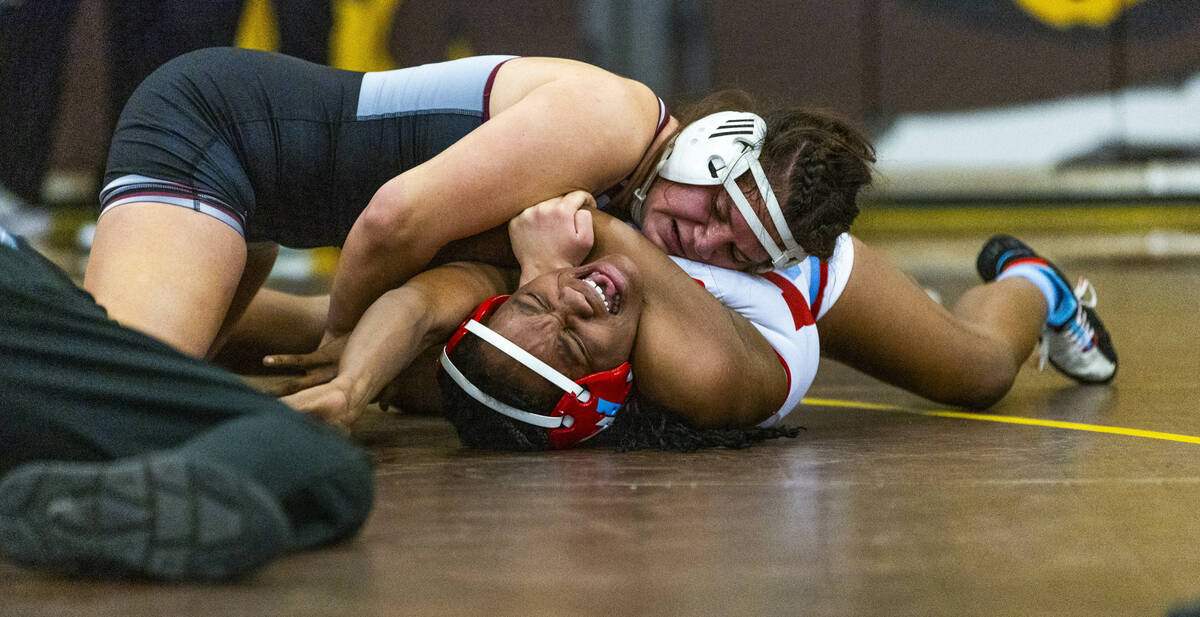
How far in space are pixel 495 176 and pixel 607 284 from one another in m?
0.30

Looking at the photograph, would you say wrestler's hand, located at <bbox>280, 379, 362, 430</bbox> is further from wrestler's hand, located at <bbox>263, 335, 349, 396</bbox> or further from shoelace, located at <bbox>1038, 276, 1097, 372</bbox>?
shoelace, located at <bbox>1038, 276, 1097, 372</bbox>

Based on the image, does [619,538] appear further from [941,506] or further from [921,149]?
[921,149]

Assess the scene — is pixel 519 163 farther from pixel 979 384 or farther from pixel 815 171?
pixel 979 384

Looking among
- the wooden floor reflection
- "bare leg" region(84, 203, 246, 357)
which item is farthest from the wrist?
"bare leg" region(84, 203, 246, 357)

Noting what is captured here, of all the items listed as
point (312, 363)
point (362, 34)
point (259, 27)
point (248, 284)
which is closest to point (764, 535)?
point (312, 363)

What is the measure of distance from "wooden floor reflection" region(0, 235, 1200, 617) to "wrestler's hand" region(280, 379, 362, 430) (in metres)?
0.11

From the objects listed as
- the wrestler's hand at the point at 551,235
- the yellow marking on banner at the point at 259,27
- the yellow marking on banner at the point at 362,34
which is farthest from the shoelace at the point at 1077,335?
the yellow marking on banner at the point at 362,34

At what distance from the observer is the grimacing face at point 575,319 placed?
7.19 ft

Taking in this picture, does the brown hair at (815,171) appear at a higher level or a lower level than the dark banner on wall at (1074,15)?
higher

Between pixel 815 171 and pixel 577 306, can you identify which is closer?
pixel 577 306

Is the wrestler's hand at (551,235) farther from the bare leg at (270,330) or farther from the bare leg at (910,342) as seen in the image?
the bare leg at (270,330)

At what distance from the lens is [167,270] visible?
2.26 metres

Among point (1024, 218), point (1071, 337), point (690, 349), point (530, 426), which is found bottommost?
point (1024, 218)

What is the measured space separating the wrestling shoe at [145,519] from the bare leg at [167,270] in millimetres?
893
